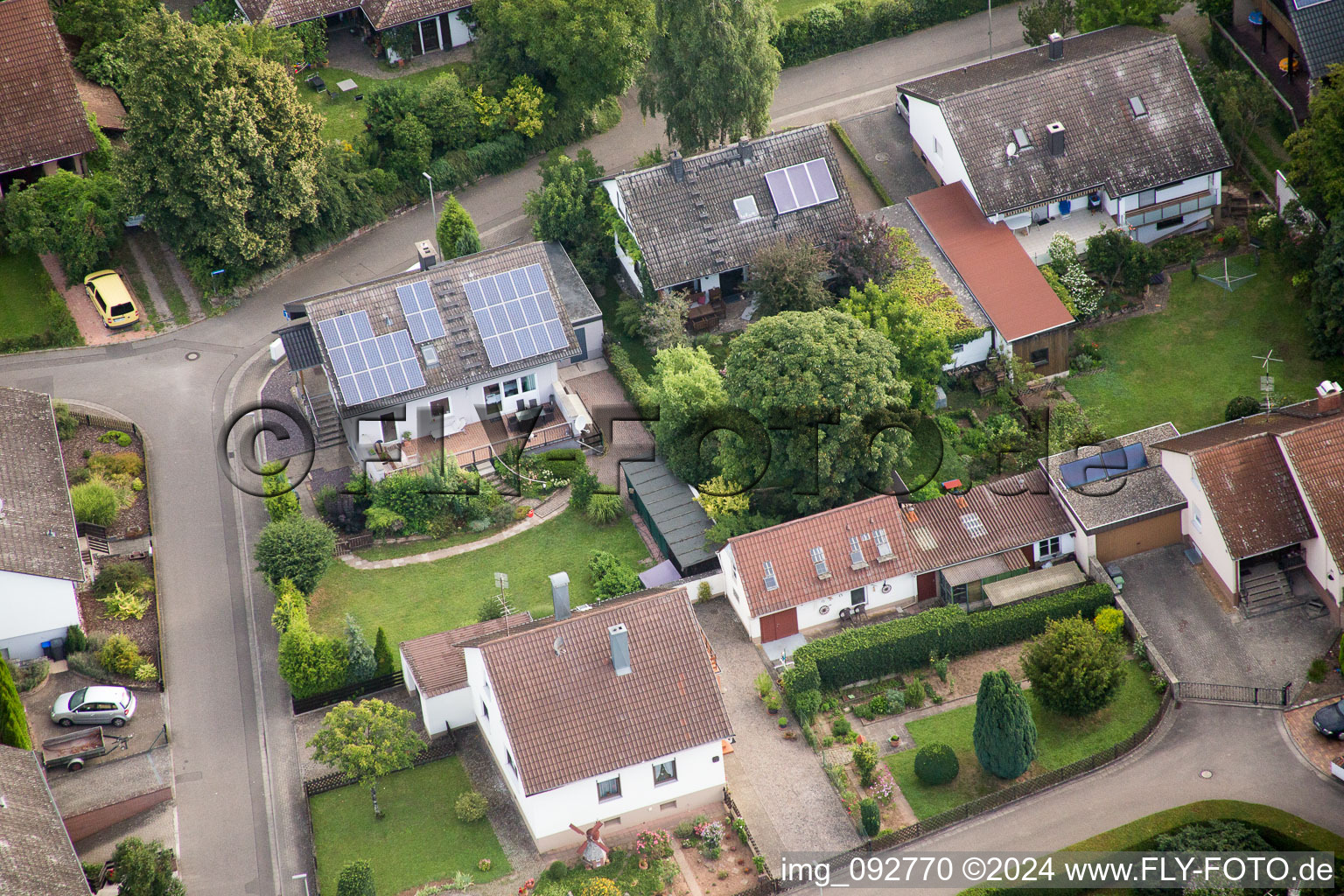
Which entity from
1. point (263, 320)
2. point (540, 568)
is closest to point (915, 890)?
point (540, 568)

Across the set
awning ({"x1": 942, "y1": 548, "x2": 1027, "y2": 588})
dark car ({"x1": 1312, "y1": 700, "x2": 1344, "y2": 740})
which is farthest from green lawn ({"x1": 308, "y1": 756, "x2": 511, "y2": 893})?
dark car ({"x1": 1312, "y1": 700, "x2": 1344, "y2": 740})

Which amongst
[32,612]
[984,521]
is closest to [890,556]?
[984,521]

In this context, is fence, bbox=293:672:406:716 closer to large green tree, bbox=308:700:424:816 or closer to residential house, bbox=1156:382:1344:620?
large green tree, bbox=308:700:424:816

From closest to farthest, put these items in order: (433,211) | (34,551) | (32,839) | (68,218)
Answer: (32,839), (34,551), (68,218), (433,211)

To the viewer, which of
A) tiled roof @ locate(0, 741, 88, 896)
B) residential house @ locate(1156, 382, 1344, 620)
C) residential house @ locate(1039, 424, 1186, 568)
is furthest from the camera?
residential house @ locate(1039, 424, 1186, 568)

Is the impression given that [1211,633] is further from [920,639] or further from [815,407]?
[815,407]

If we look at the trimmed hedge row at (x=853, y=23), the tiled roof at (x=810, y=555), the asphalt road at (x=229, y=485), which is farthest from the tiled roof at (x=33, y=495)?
the trimmed hedge row at (x=853, y=23)

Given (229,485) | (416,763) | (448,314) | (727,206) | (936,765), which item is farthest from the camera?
(727,206)
